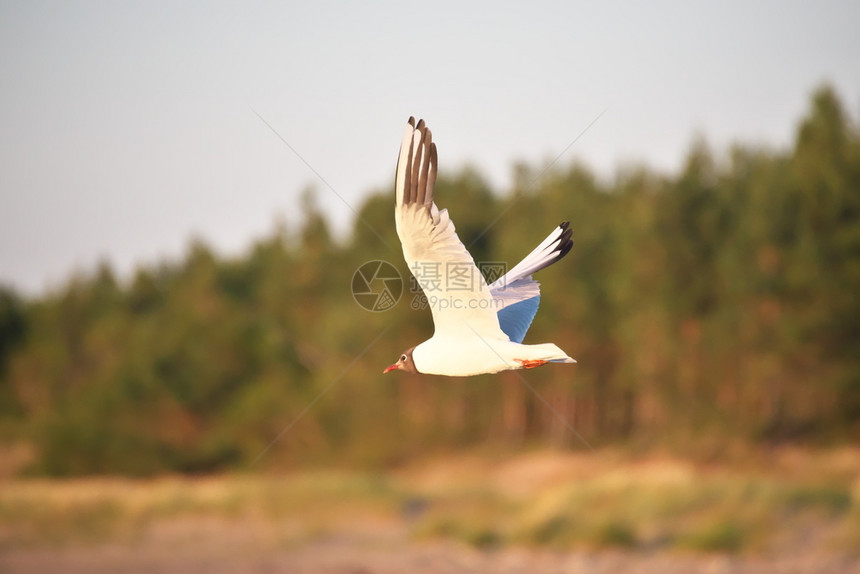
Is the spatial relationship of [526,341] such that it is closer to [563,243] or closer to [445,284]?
[563,243]

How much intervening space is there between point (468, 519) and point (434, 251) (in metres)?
19.5

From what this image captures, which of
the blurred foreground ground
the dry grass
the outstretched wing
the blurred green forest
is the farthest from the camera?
the blurred green forest

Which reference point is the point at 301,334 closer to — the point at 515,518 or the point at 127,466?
the point at 127,466

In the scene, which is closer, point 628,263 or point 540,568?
point 540,568

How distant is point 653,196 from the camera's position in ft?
90.7

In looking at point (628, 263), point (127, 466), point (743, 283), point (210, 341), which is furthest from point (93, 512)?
point (743, 283)

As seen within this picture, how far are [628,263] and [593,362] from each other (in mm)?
4281

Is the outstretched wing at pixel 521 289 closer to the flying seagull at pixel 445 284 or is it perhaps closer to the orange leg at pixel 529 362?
the flying seagull at pixel 445 284
